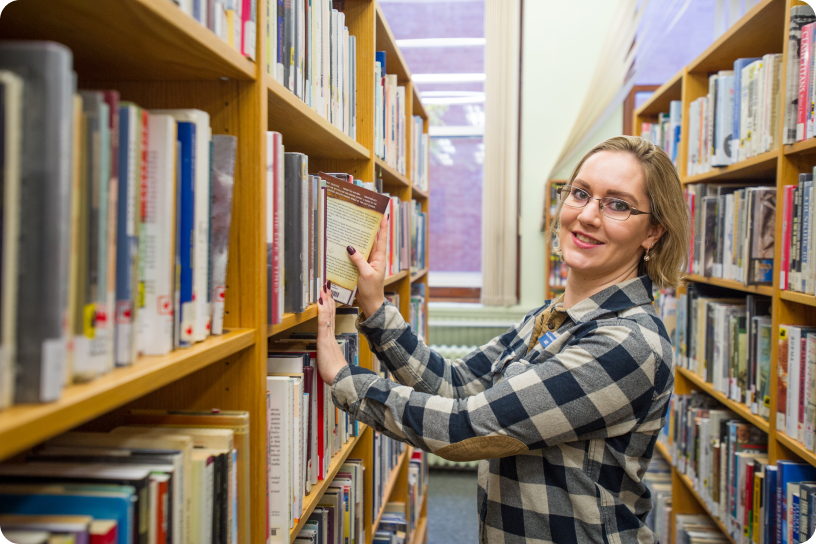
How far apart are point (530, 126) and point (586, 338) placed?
2.94 metres

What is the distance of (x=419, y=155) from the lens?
2.61 metres

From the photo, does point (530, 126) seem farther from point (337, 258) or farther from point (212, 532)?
point (212, 532)

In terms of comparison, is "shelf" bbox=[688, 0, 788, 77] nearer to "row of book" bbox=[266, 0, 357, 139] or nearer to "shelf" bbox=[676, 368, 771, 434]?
"shelf" bbox=[676, 368, 771, 434]

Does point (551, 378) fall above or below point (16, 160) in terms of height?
below

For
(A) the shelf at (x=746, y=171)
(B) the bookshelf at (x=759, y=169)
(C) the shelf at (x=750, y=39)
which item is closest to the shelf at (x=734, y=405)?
Result: (B) the bookshelf at (x=759, y=169)

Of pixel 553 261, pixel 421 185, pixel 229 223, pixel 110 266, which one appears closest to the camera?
pixel 110 266

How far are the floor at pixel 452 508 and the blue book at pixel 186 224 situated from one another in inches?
102

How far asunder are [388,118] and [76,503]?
1499mm

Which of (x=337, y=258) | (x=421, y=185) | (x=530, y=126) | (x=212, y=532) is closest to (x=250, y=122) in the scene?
(x=337, y=258)

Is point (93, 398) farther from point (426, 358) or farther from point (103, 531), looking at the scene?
point (426, 358)

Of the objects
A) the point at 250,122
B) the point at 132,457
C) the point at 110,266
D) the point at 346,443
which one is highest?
the point at 250,122

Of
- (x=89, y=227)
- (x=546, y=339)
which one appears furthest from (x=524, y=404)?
(x=89, y=227)

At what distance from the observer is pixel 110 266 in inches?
19.7

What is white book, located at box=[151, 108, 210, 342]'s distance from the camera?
0.64 m
